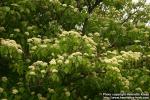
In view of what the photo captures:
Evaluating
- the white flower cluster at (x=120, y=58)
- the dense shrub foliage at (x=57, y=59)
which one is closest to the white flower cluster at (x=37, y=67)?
the dense shrub foliage at (x=57, y=59)

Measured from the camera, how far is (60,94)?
939 cm

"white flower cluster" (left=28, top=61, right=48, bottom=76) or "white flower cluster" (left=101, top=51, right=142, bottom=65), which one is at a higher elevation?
"white flower cluster" (left=101, top=51, right=142, bottom=65)

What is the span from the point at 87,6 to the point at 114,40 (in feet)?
6.67

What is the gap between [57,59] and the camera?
870cm

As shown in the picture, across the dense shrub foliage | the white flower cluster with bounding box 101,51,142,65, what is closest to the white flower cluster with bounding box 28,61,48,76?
the dense shrub foliage

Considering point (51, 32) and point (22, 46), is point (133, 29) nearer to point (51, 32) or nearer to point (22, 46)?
point (51, 32)

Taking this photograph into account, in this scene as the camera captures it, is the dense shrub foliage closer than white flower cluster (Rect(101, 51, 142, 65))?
Yes

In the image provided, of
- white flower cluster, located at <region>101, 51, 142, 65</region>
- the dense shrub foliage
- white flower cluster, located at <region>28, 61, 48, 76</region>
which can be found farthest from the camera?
white flower cluster, located at <region>101, 51, 142, 65</region>

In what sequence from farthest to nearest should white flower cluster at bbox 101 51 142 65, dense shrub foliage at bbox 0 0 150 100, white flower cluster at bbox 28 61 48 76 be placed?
white flower cluster at bbox 101 51 142 65 < dense shrub foliage at bbox 0 0 150 100 < white flower cluster at bbox 28 61 48 76

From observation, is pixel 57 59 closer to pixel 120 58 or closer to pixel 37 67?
pixel 37 67

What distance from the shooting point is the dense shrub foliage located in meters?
8.86

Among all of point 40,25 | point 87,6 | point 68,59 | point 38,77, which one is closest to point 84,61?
point 68,59

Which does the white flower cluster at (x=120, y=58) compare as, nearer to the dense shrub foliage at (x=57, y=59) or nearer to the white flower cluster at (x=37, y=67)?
the dense shrub foliage at (x=57, y=59)

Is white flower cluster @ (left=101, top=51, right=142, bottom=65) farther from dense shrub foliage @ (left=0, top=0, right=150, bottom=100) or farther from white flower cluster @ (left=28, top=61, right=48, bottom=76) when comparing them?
white flower cluster @ (left=28, top=61, right=48, bottom=76)
